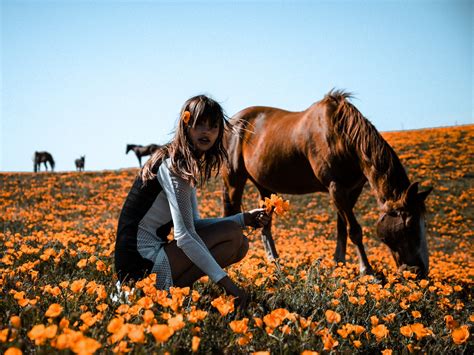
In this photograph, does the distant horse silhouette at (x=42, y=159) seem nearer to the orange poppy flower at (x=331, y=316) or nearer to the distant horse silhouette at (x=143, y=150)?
the distant horse silhouette at (x=143, y=150)

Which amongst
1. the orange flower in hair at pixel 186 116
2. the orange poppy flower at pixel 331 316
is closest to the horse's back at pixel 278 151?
the orange flower in hair at pixel 186 116

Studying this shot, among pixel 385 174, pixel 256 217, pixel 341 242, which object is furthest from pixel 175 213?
pixel 341 242

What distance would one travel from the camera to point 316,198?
1570 centimetres

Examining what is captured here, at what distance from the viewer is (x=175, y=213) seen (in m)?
2.95

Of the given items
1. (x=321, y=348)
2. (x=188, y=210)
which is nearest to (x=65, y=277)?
(x=188, y=210)

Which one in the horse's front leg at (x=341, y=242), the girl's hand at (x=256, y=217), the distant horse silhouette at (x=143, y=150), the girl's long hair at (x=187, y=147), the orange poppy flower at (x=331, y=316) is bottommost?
the horse's front leg at (x=341, y=242)

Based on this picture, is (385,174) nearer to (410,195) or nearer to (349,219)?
(410,195)

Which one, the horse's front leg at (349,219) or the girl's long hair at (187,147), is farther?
the horse's front leg at (349,219)

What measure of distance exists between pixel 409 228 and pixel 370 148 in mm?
1072

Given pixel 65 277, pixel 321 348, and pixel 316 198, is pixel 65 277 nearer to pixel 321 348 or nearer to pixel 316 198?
pixel 321 348

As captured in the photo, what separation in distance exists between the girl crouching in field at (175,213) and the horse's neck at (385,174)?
191 centimetres

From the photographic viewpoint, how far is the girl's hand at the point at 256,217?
Answer: 11.2 feet

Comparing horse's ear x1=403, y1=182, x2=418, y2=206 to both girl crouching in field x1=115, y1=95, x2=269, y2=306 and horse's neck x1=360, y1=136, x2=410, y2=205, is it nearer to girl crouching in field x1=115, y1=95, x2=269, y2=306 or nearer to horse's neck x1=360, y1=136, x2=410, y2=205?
horse's neck x1=360, y1=136, x2=410, y2=205

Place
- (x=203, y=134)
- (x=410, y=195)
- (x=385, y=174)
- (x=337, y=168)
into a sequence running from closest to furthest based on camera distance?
(x=203, y=134), (x=410, y=195), (x=385, y=174), (x=337, y=168)
